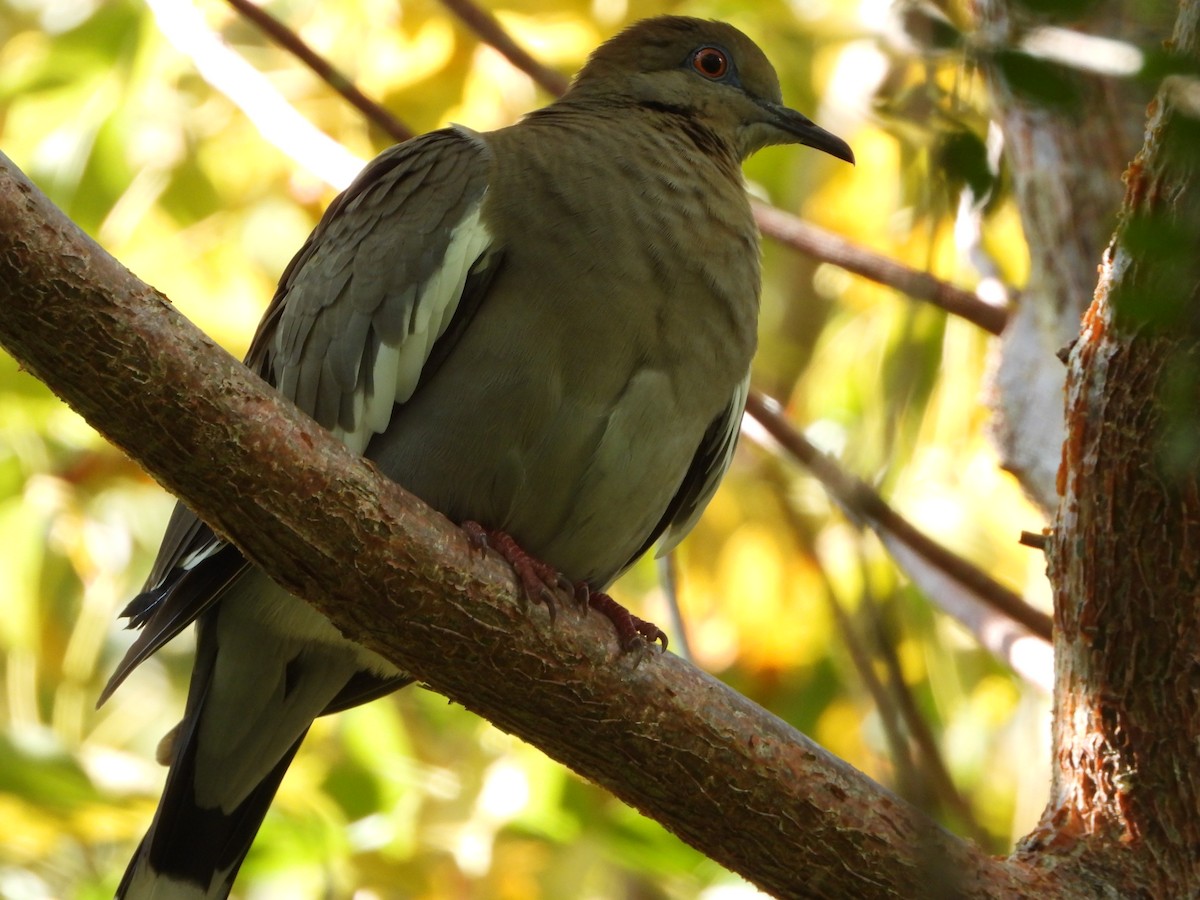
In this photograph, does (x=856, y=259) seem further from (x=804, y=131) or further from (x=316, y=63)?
(x=316, y=63)

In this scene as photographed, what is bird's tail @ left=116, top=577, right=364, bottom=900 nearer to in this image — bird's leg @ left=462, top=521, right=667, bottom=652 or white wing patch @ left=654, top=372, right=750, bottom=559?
bird's leg @ left=462, top=521, right=667, bottom=652

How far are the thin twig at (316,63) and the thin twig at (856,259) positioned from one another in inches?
41.1

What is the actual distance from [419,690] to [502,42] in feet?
7.03

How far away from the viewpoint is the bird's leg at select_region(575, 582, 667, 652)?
2.62 meters

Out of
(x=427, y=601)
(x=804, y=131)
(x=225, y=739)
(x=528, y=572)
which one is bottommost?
(x=225, y=739)

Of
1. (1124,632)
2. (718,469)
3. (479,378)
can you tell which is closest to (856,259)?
(718,469)

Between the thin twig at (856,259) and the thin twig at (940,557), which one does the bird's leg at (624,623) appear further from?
the thin twig at (856,259)

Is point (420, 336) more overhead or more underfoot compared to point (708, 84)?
more underfoot

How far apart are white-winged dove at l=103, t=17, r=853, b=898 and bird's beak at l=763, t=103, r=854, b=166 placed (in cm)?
41

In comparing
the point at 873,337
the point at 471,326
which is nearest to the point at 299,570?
the point at 471,326

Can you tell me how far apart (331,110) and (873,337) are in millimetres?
A: 2012

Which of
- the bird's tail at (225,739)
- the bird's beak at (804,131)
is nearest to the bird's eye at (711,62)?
the bird's beak at (804,131)

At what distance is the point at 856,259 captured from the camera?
383 centimetres

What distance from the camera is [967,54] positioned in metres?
1.40
